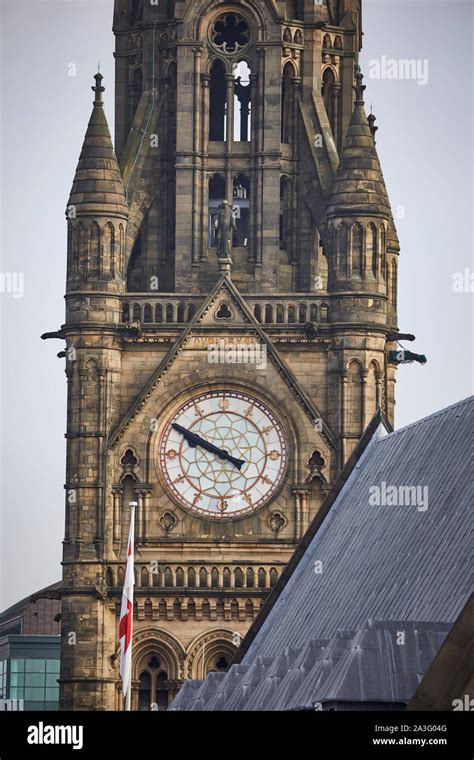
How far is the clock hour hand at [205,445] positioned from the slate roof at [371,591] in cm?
1996

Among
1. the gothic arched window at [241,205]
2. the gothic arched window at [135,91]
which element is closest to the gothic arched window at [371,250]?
the gothic arched window at [241,205]

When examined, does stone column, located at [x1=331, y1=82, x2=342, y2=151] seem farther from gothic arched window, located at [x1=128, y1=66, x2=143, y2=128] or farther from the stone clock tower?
gothic arched window, located at [x1=128, y1=66, x2=143, y2=128]

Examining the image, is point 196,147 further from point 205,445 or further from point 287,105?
point 205,445

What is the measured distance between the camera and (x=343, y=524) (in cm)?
6619

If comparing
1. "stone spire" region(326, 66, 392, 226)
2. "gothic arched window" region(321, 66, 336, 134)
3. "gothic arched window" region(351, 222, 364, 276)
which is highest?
"gothic arched window" region(321, 66, 336, 134)

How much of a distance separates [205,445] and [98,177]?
718 cm

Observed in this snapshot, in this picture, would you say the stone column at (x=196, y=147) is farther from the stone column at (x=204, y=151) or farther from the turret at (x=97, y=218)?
the turret at (x=97, y=218)

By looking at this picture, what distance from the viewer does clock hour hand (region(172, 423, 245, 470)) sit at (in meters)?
89.5

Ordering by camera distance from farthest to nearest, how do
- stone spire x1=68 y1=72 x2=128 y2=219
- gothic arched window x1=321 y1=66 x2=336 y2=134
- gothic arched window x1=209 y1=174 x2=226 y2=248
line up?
gothic arched window x1=321 y1=66 x2=336 y2=134 < gothic arched window x1=209 y1=174 x2=226 y2=248 < stone spire x1=68 y1=72 x2=128 y2=219

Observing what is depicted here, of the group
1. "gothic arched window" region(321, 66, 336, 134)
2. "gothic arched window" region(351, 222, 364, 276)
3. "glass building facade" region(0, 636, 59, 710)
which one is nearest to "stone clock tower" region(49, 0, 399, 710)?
"gothic arched window" region(351, 222, 364, 276)

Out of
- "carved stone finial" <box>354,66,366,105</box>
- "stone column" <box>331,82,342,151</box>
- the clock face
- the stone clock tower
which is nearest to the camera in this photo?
the stone clock tower

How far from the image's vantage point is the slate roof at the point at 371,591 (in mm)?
50094
